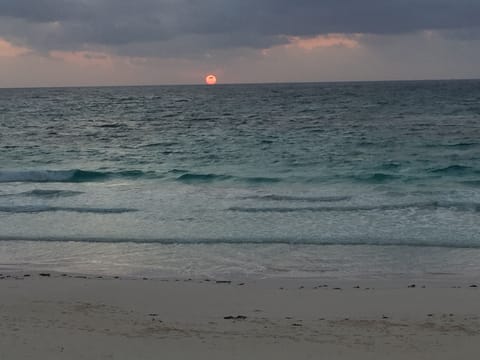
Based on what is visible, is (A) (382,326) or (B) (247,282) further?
(B) (247,282)

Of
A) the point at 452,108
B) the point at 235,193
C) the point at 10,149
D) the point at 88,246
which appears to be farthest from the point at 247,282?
the point at 452,108

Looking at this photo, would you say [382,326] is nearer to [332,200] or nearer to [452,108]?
[332,200]

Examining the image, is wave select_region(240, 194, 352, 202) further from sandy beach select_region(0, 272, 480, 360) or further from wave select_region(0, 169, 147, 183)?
sandy beach select_region(0, 272, 480, 360)

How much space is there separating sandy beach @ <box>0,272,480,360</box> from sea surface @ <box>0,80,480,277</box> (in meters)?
1.44

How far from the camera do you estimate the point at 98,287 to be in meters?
10.7

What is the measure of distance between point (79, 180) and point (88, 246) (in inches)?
474

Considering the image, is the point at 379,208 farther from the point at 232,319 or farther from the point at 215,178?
the point at 232,319

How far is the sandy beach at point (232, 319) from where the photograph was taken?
742 cm

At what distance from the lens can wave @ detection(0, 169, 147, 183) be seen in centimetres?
2592

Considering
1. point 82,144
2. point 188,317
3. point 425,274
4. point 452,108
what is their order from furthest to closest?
1. point 452,108
2. point 82,144
3. point 425,274
4. point 188,317

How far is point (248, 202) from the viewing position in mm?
19594

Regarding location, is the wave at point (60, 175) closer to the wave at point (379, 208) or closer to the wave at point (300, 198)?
the wave at point (300, 198)

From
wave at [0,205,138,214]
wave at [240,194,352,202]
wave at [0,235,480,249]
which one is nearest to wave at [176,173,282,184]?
wave at [240,194,352,202]

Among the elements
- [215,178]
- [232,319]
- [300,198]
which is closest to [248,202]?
[300,198]
